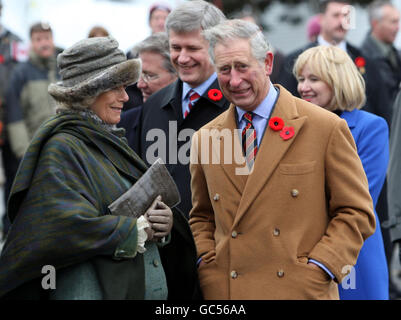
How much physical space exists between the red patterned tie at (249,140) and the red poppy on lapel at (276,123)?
13cm

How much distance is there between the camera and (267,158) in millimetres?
3873

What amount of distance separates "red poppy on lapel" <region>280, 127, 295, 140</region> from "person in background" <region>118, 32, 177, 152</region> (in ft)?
6.35

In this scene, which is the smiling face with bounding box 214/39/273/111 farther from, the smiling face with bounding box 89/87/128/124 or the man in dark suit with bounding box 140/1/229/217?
the man in dark suit with bounding box 140/1/229/217

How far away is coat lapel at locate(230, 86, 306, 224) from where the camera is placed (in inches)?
152

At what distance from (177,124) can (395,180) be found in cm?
147

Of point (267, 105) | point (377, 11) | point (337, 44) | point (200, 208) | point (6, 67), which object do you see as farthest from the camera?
point (377, 11)

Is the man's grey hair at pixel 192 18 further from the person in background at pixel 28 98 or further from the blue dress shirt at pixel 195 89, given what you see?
the person in background at pixel 28 98

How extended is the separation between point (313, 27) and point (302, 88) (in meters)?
6.78

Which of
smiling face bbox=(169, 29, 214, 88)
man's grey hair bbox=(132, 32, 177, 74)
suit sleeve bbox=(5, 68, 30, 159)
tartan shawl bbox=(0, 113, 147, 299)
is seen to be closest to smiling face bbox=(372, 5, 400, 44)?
suit sleeve bbox=(5, 68, 30, 159)

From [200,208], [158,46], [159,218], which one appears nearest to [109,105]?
[159,218]

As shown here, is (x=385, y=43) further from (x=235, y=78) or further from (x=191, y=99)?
(x=235, y=78)

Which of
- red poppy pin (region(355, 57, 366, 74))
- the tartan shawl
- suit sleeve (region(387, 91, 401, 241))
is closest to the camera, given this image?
the tartan shawl
